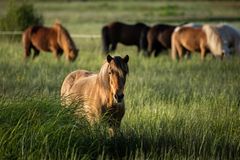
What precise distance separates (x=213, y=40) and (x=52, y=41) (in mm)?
4563

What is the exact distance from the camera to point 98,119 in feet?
23.0

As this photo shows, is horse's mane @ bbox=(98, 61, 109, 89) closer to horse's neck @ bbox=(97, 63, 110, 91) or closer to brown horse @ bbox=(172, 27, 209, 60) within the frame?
horse's neck @ bbox=(97, 63, 110, 91)

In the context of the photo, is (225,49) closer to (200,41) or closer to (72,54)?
(200,41)

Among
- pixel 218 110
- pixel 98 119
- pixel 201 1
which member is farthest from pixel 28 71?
pixel 201 1

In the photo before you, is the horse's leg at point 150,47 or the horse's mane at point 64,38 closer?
the horse's mane at point 64,38

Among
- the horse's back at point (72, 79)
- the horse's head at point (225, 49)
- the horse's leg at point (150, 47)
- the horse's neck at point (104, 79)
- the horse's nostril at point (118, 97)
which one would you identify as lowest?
the horse's leg at point (150, 47)

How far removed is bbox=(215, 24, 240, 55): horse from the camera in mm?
18688

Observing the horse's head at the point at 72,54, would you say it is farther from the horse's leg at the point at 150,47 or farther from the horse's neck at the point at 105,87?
the horse's neck at the point at 105,87

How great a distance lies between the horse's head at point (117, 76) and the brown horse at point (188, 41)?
1182 centimetres

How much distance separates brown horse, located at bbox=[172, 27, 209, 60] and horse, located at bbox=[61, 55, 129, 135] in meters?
11.5

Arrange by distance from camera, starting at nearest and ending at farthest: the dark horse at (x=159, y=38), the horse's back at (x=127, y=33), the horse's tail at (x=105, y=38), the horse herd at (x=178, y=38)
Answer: the horse herd at (x=178, y=38) < the dark horse at (x=159, y=38) < the horse's tail at (x=105, y=38) < the horse's back at (x=127, y=33)

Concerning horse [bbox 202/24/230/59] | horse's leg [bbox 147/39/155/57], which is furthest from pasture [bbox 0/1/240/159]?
horse's leg [bbox 147/39/155/57]

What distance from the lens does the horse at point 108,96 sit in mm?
6840

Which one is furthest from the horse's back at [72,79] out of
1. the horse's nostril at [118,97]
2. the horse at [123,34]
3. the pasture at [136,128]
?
the horse at [123,34]
